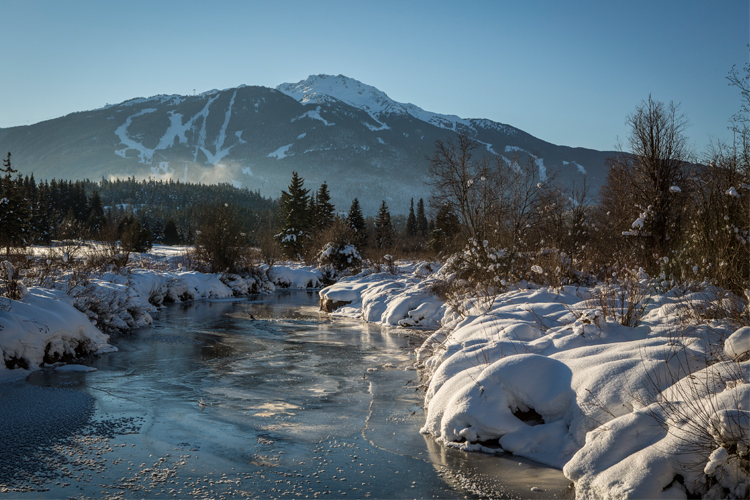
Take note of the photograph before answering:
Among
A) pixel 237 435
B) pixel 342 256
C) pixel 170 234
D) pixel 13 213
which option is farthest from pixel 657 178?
pixel 170 234

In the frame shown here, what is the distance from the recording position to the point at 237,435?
6133 mm

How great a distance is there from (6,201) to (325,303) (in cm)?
3810

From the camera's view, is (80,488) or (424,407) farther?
(424,407)

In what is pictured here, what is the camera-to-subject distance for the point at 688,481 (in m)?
3.88

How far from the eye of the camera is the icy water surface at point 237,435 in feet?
15.4

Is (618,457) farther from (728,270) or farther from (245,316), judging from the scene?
(245,316)

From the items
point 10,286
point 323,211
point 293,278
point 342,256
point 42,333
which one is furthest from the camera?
point 323,211

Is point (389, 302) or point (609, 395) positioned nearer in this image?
point (609, 395)

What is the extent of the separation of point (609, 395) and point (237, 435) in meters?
4.25

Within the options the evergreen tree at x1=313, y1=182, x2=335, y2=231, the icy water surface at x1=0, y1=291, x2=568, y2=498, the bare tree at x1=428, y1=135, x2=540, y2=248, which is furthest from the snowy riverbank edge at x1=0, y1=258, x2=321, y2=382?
the evergreen tree at x1=313, y1=182, x2=335, y2=231

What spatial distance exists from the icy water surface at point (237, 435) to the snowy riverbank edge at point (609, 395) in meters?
0.41

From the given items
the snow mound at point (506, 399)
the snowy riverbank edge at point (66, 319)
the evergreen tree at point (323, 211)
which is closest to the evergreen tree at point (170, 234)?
the evergreen tree at point (323, 211)

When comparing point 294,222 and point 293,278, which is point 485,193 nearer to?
point 293,278

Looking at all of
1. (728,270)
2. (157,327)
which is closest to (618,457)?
(728,270)
